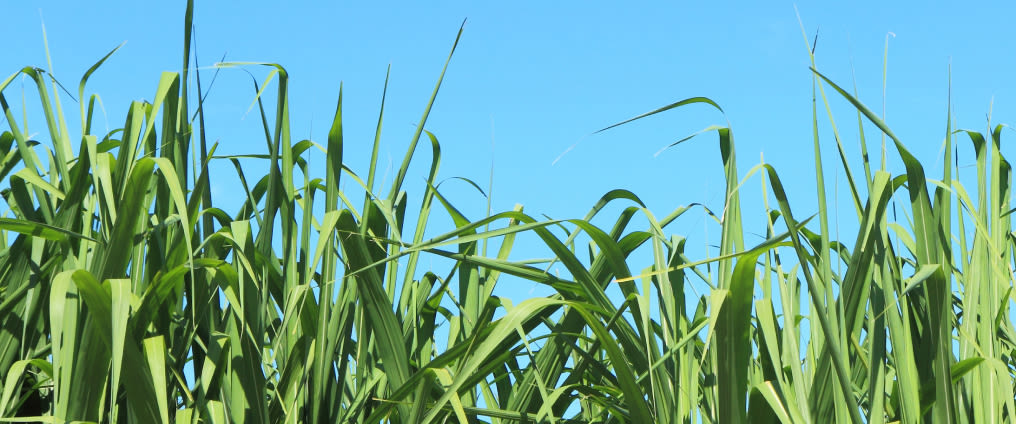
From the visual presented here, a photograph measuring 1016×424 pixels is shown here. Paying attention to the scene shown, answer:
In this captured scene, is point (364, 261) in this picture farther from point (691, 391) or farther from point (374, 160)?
point (691, 391)

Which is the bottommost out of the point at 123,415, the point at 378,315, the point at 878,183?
the point at 123,415

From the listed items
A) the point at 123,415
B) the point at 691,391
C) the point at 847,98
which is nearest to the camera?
the point at 847,98

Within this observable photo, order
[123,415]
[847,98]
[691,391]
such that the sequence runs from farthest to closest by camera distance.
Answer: [123,415] < [691,391] < [847,98]

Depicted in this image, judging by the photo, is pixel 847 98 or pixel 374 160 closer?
pixel 847 98

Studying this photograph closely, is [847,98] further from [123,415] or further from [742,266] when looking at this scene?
[123,415]

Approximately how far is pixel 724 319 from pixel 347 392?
46cm

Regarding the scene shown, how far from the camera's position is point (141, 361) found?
33.4 inches

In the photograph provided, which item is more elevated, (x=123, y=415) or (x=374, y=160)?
(x=374, y=160)

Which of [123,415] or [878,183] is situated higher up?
[878,183]

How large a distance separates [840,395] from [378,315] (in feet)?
1.57

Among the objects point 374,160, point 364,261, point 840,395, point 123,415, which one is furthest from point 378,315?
point 840,395

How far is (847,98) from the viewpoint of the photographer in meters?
0.80

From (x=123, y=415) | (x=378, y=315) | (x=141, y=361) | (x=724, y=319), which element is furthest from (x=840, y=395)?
(x=123, y=415)

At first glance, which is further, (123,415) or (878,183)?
(123,415)
